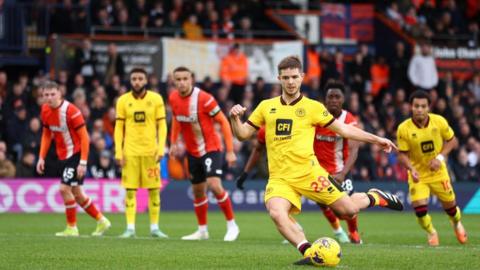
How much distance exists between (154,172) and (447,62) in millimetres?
20539

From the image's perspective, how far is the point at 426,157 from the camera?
57.7 ft

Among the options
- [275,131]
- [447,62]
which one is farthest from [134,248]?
[447,62]

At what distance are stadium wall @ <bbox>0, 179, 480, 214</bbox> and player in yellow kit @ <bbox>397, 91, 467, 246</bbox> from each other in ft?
34.9

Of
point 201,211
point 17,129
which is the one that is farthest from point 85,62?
point 201,211

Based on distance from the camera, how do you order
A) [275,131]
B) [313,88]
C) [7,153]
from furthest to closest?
[313,88] < [7,153] < [275,131]

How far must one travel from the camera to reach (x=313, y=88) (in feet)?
106

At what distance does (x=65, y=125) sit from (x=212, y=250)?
4858 mm

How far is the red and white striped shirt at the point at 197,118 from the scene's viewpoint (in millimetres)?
18031

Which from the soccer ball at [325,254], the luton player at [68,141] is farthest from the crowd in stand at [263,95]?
the soccer ball at [325,254]

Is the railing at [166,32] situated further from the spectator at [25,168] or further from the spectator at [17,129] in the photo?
the spectator at [25,168]

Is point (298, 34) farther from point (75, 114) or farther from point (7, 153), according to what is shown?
point (75, 114)

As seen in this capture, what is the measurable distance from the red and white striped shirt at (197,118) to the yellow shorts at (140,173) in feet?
2.28

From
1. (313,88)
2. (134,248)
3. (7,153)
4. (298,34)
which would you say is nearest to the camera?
(134,248)

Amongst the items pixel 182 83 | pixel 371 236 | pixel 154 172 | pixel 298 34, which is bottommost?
pixel 371 236
